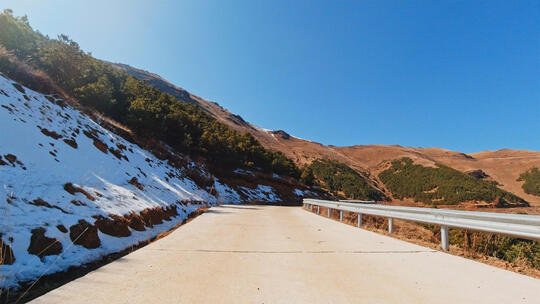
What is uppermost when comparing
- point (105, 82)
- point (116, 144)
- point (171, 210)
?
point (105, 82)

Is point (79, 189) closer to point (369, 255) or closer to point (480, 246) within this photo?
point (369, 255)

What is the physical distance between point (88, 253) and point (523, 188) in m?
74.8

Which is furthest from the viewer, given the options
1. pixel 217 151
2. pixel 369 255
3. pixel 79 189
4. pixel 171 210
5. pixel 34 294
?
pixel 217 151

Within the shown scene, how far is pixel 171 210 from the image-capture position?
9.52m

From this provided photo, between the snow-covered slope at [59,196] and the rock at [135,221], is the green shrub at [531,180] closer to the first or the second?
the snow-covered slope at [59,196]

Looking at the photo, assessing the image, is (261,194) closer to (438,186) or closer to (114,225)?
(114,225)

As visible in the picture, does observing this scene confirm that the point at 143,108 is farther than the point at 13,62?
Yes

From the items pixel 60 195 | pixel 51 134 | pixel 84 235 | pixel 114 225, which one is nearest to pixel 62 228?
pixel 84 235

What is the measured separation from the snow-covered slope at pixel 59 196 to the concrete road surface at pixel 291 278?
92 cm

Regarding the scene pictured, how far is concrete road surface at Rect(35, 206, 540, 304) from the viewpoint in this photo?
101 inches

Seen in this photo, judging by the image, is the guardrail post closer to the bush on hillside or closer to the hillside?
the hillside

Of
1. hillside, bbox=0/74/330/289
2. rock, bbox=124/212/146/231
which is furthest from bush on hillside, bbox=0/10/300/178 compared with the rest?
rock, bbox=124/212/146/231

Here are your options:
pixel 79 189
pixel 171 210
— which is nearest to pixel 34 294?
pixel 79 189

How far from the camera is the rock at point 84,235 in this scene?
4.17m
